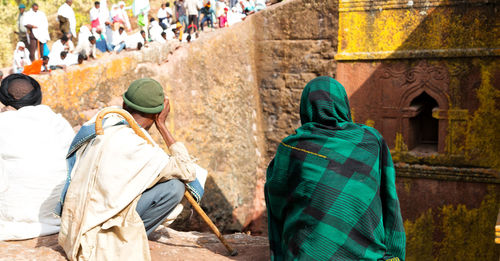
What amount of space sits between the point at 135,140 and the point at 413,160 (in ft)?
18.4

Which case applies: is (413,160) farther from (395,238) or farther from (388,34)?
(395,238)

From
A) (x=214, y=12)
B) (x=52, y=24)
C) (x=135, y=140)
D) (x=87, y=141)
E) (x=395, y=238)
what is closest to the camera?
(x=395, y=238)

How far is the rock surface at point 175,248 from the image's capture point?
284 centimetres

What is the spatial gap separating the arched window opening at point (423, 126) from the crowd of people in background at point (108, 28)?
3.11 m

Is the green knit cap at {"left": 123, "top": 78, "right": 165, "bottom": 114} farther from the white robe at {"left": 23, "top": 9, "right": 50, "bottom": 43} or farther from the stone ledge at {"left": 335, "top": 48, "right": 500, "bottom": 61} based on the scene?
the white robe at {"left": 23, "top": 9, "right": 50, "bottom": 43}

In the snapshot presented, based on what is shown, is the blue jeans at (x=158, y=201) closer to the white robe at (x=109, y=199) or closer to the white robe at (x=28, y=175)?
the white robe at (x=109, y=199)

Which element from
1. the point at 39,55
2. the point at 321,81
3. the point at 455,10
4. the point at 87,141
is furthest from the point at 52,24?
the point at 321,81

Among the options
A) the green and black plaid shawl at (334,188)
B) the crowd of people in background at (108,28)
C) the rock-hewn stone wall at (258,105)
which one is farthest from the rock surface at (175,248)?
the crowd of people in background at (108,28)

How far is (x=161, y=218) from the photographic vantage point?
3.06 m

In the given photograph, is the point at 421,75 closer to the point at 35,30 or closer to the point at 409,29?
the point at 409,29

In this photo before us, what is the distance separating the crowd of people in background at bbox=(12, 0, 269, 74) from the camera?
7.00 metres

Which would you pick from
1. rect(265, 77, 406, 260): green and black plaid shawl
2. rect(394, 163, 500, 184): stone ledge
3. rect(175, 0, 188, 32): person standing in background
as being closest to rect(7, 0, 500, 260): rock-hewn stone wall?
rect(394, 163, 500, 184): stone ledge

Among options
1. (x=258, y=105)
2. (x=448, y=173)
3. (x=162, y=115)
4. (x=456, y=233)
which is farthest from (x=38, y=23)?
(x=456, y=233)

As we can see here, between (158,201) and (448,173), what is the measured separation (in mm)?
5432
